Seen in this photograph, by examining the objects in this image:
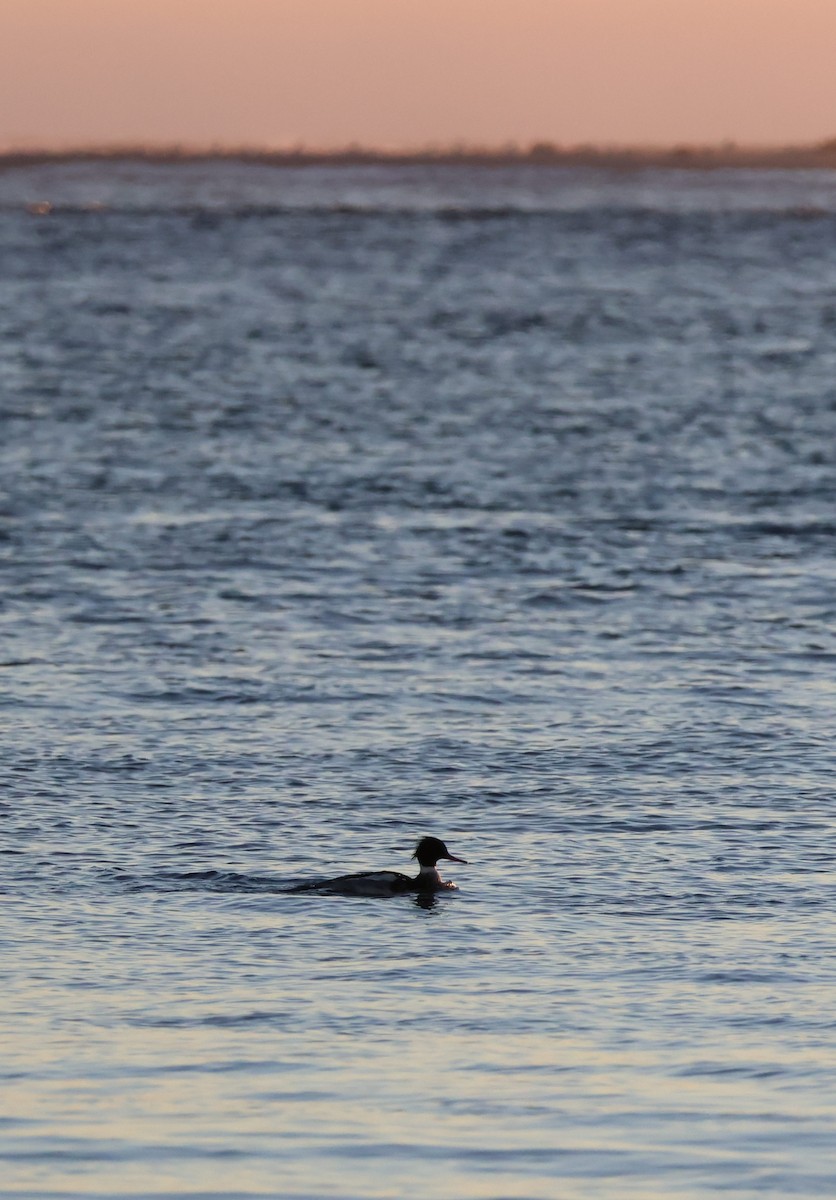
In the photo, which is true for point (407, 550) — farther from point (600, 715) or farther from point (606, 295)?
point (606, 295)

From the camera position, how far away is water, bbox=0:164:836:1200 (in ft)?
46.3

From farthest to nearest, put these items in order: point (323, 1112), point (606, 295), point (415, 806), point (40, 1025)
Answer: point (606, 295) → point (415, 806) → point (40, 1025) → point (323, 1112)

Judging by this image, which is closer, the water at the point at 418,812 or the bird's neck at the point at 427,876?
the water at the point at 418,812

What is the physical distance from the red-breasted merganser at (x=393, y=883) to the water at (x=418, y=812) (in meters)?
0.15

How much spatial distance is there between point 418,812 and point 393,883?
2.91 m

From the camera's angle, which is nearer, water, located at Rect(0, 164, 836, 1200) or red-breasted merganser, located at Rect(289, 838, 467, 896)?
water, located at Rect(0, 164, 836, 1200)

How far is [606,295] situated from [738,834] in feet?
329

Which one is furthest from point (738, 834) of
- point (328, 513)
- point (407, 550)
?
point (328, 513)

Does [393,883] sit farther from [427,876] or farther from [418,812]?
[418,812]

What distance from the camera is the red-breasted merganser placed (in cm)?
1884

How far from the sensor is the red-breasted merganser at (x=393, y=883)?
18844mm

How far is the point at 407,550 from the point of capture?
37.3 meters

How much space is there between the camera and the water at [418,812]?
14109mm

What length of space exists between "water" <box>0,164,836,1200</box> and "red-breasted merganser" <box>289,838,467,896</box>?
0.50 feet
